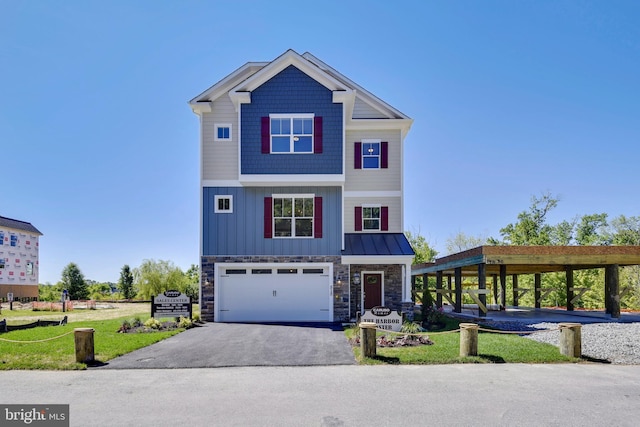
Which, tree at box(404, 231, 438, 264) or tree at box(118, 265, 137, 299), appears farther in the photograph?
tree at box(118, 265, 137, 299)

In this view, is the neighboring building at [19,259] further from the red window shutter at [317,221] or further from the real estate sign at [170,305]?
the red window shutter at [317,221]

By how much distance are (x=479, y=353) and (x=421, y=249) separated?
2807 centimetres

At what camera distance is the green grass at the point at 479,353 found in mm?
10445

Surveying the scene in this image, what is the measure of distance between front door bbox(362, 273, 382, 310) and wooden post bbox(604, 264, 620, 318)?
9.25 meters

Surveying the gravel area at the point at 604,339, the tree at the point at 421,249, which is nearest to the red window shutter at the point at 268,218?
the gravel area at the point at 604,339

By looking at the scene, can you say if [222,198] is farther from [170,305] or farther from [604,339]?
[604,339]

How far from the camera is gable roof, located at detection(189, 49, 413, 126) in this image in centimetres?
1864

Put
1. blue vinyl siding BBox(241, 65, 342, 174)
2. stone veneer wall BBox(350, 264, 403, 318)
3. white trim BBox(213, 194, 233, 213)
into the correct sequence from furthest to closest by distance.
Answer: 1. stone veneer wall BBox(350, 264, 403, 318)
2. white trim BBox(213, 194, 233, 213)
3. blue vinyl siding BBox(241, 65, 342, 174)

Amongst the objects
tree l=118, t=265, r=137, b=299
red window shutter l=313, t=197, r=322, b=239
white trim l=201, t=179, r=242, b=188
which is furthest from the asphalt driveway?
tree l=118, t=265, r=137, b=299

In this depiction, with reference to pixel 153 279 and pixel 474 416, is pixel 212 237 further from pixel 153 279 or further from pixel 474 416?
pixel 153 279

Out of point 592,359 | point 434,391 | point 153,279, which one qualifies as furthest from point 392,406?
point 153,279

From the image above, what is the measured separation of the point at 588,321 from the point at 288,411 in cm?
1421

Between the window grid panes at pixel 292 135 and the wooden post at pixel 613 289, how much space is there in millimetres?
13069

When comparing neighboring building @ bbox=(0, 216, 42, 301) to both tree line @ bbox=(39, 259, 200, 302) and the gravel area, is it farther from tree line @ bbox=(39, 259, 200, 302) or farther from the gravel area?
the gravel area
